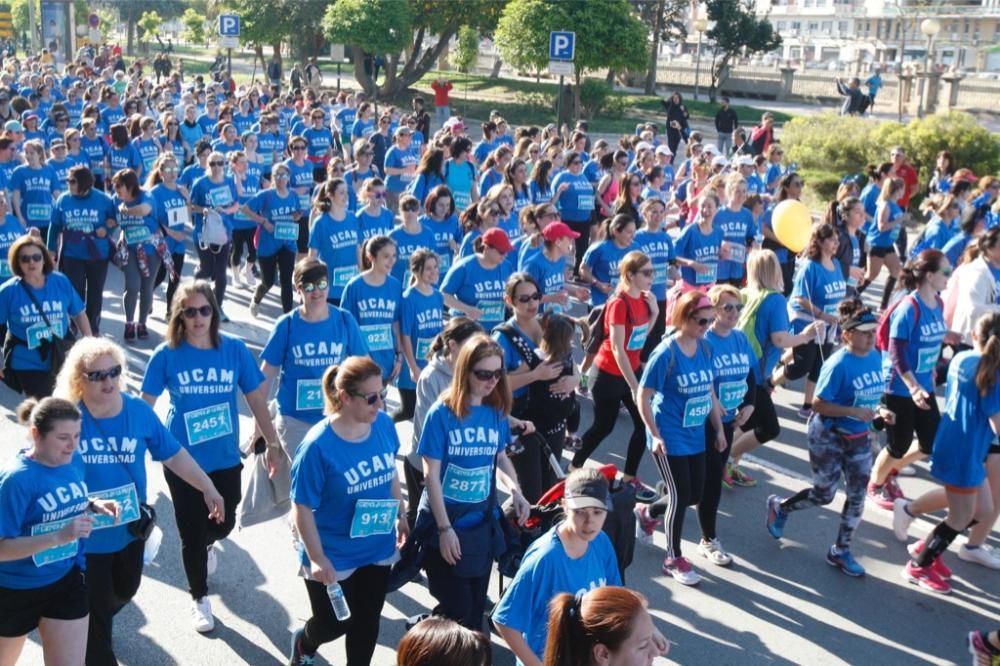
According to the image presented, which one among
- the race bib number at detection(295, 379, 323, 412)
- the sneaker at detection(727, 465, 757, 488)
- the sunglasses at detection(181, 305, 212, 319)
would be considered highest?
the sunglasses at detection(181, 305, 212, 319)

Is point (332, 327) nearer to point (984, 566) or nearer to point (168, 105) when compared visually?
point (984, 566)

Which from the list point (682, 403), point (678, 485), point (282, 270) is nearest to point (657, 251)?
point (682, 403)

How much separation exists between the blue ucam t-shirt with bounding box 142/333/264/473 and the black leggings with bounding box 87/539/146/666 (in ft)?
2.60

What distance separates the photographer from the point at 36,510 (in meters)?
4.29

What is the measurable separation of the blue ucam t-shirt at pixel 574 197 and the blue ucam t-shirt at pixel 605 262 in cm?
389

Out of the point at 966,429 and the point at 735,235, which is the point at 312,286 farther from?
the point at 735,235

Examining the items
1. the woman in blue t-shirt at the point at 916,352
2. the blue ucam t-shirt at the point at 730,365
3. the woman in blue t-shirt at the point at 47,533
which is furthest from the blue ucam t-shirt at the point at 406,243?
the woman in blue t-shirt at the point at 47,533

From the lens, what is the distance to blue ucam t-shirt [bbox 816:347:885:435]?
6.49 metres

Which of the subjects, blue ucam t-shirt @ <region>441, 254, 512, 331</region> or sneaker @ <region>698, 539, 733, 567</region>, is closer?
sneaker @ <region>698, 539, 733, 567</region>

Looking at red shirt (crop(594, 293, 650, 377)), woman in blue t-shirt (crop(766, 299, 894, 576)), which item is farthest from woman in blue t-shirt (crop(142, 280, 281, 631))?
woman in blue t-shirt (crop(766, 299, 894, 576))

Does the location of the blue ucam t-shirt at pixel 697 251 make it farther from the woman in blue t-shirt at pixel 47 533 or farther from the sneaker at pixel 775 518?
the woman in blue t-shirt at pixel 47 533

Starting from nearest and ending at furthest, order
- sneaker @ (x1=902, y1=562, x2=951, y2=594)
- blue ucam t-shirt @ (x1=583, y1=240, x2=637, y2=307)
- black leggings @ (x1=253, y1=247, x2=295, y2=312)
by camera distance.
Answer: sneaker @ (x1=902, y1=562, x2=951, y2=594) → blue ucam t-shirt @ (x1=583, y1=240, x2=637, y2=307) → black leggings @ (x1=253, y1=247, x2=295, y2=312)

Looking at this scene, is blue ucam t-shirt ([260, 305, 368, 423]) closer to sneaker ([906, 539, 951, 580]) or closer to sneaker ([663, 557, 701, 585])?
sneaker ([663, 557, 701, 585])

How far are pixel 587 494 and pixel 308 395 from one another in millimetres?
2543
